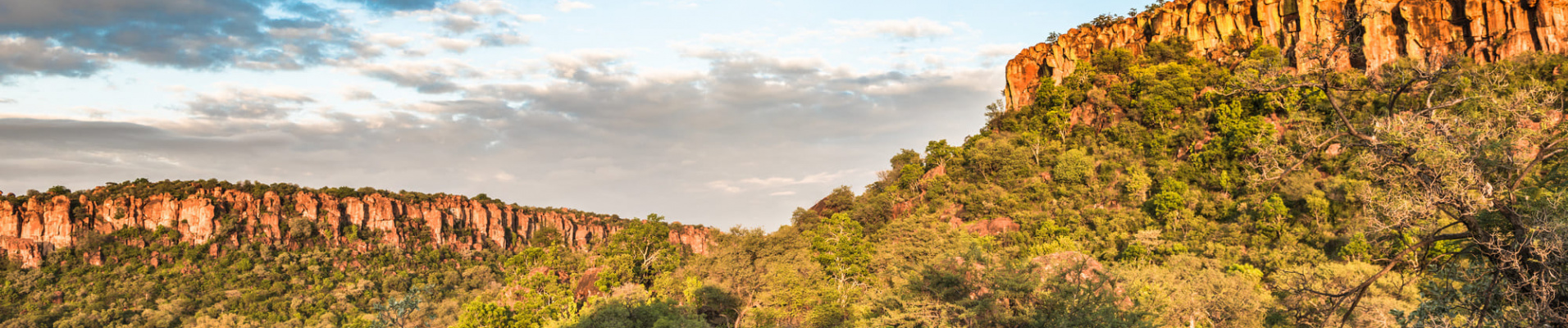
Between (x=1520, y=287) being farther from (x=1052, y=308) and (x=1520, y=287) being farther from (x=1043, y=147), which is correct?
(x=1043, y=147)

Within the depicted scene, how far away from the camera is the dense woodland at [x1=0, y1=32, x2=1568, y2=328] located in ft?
37.7

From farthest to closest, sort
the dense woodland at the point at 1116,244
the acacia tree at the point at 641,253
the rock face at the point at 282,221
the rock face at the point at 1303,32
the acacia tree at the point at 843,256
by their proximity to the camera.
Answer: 1. the rock face at the point at 282,221
2. the rock face at the point at 1303,32
3. the acacia tree at the point at 641,253
4. the acacia tree at the point at 843,256
5. the dense woodland at the point at 1116,244

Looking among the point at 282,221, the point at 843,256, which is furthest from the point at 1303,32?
the point at 282,221

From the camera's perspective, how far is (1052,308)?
24391 mm

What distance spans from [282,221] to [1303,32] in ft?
460

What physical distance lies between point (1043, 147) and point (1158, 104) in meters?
11.4

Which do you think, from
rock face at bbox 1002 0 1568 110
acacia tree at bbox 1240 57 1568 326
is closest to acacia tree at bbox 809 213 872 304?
rock face at bbox 1002 0 1568 110

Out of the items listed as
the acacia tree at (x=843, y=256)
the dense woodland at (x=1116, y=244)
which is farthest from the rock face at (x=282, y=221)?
the acacia tree at (x=843, y=256)

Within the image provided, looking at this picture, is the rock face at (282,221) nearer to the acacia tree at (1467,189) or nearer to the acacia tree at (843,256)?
the acacia tree at (843,256)

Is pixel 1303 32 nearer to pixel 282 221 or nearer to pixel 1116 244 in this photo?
pixel 1116 244

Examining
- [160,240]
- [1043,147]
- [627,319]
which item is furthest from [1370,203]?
[160,240]

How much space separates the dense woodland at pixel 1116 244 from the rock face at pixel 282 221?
161 inches

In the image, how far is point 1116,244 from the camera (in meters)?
59.6

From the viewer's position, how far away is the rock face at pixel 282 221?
114250mm
